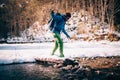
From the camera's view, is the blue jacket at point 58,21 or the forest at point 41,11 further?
the forest at point 41,11

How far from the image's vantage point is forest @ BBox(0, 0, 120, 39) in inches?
1020

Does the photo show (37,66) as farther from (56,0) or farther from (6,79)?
(56,0)

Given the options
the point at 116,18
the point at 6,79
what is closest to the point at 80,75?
the point at 6,79

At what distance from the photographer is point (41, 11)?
31953 mm

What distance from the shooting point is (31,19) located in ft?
107

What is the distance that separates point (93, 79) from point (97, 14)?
20514 mm

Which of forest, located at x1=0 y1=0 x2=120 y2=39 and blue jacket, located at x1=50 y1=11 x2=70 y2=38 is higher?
forest, located at x1=0 y1=0 x2=120 y2=39

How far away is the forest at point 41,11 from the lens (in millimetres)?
25911

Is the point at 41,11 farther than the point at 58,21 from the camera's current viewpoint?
Yes

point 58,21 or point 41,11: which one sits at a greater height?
point 41,11

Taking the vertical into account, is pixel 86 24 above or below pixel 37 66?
above

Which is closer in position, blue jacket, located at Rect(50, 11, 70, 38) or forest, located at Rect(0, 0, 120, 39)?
blue jacket, located at Rect(50, 11, 70, 38)

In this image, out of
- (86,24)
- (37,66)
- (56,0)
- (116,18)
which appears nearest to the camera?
(37,66)

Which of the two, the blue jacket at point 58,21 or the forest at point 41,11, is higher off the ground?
the forest at point 41,11
